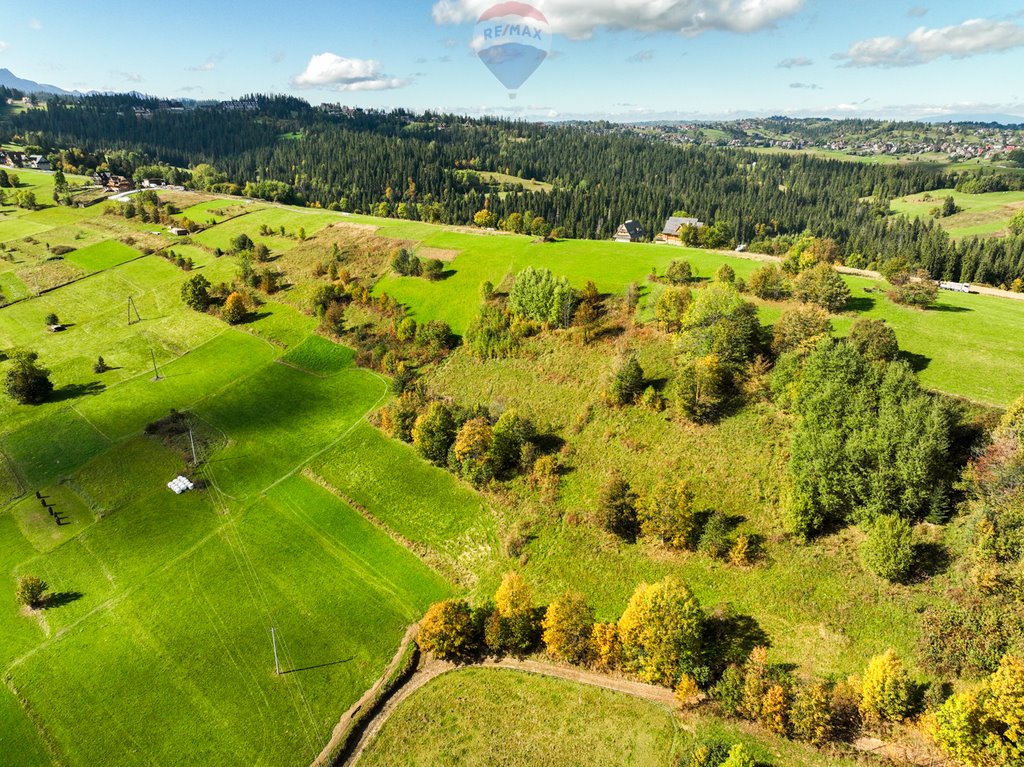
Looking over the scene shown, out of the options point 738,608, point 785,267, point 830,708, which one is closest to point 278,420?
point 738,608

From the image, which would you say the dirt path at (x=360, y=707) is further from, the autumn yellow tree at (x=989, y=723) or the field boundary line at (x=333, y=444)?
the autumn yellow tree at (x=989, y=723)

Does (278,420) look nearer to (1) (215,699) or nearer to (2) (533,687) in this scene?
(1) (215,699)

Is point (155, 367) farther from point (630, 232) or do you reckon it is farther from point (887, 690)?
point (630, 232)

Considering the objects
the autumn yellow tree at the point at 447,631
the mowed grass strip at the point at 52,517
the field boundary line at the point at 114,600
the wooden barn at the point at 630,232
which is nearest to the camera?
the autumn yellow tree at the point at 447,631

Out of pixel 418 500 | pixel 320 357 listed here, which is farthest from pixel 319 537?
pixel 320 357

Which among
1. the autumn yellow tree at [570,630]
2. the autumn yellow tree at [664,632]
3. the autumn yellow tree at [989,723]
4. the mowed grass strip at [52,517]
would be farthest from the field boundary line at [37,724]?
the autumn yellow tree at [989,723]

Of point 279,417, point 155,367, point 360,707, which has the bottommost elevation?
point 360,707
